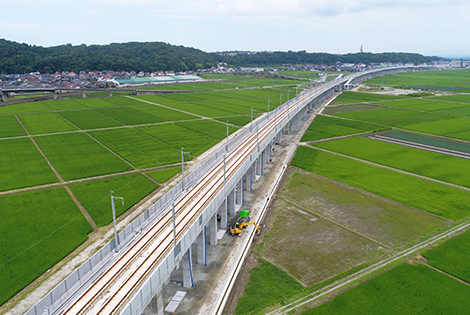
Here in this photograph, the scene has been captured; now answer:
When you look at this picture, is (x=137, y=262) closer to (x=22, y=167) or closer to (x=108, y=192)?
(x=108, y=192)

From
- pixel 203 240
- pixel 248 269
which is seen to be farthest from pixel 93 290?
pixel 248 269

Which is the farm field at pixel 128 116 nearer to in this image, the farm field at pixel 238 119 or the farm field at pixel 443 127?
the farm field at pixel 238 119

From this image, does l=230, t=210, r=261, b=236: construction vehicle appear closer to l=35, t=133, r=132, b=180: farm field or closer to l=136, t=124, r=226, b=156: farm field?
l=35, t=133, r=132, b=180: farm field

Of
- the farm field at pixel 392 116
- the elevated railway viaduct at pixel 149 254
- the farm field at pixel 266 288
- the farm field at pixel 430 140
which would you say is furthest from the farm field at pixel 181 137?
the farm field at pixel 392 116

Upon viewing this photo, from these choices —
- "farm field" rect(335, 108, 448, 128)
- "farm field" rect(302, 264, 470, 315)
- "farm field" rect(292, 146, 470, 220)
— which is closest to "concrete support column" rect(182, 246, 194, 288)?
"farm field" rect(302, 264, 470, 315)

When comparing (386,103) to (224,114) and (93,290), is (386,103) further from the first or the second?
(93,290)
